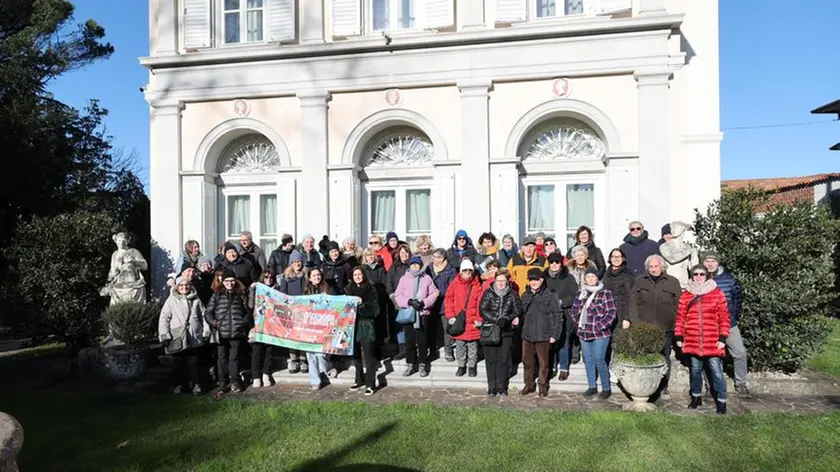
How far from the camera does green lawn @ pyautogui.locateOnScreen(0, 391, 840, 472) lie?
17.5 feet

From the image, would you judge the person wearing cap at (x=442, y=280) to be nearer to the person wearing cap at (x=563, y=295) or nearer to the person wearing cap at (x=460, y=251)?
the person wearing cap at (x=460, y=251)

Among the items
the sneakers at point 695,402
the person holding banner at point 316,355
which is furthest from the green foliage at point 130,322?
the sneakers at point 695,402

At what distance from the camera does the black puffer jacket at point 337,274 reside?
8.75 metres

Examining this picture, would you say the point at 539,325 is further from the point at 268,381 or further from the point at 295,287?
the point at 268,381

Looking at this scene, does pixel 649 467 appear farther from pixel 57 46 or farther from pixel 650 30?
pixel 57 46

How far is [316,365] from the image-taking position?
8.34 meters

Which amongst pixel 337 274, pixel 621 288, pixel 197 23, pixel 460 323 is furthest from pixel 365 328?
pixel 197 23

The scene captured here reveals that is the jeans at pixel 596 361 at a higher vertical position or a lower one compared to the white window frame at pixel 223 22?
lower

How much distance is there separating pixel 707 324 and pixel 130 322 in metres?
8.36

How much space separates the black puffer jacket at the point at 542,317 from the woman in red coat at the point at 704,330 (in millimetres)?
1551

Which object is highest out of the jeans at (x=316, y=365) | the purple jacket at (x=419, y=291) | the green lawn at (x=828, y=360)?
the purple jacket at (x=419, y=291)

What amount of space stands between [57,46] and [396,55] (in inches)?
515

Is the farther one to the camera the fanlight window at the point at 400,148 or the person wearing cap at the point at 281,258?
the fanlight window at the point at 400,148

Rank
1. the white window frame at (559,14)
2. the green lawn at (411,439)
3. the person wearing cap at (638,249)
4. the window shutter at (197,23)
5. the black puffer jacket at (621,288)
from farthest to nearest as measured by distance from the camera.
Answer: the window shutter at (197,23) → the white window frame at (559,14) → the person wearing cap at (638,249) → the black puffer jacket at (621,288) → the green lawn at (411,439)
